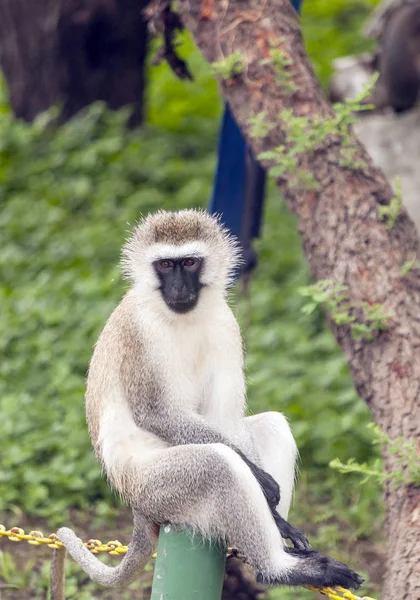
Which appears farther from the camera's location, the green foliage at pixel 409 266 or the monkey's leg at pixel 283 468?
the green foliage at pixel 409 266

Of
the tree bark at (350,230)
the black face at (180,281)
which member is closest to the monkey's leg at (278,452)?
the tree bark at (350,230)

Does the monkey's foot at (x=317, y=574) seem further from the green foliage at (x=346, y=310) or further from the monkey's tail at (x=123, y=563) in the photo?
the green foliage at (x=346, y=310)

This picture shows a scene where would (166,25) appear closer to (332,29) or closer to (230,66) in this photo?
(230,66)

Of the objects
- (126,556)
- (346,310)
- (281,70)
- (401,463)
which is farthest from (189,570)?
(281,70)

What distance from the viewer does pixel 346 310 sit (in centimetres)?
471

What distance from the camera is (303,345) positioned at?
24.6ft

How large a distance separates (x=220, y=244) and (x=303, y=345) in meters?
3.21

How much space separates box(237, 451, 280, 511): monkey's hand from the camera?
391 centimetres

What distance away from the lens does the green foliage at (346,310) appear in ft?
15.0

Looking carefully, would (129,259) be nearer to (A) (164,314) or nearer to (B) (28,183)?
(A) (164,314)

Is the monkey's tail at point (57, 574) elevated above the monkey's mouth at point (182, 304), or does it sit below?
below

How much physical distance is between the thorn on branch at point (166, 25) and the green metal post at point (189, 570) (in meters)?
3.25

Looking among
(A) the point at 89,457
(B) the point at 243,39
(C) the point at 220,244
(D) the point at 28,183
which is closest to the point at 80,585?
(A) the point at 89,457

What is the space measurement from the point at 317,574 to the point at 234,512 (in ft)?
1.25
